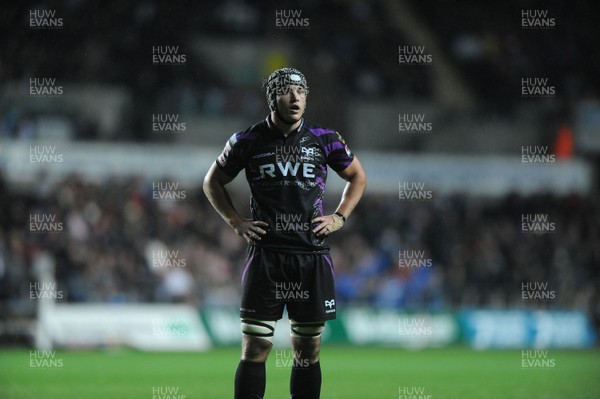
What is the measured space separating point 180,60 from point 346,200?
770 inches

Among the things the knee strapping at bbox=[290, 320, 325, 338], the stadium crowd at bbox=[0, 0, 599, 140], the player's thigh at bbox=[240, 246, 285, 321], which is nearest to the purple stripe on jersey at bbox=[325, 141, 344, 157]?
the player's thigh at bbox=[240, 246, 285, 321]

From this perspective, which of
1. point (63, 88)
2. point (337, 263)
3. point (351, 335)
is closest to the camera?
point (351, 335)

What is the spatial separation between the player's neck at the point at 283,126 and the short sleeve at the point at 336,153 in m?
0.29

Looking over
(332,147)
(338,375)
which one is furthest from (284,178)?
(338,375)

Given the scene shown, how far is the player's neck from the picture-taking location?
682cm

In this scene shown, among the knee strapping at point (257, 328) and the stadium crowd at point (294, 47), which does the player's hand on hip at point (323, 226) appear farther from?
the stadium crowd at point (294, 47)

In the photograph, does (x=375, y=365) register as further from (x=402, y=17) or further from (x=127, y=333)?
(x=402, y=17)

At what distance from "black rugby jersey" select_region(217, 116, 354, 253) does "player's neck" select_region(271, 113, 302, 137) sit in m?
0.02

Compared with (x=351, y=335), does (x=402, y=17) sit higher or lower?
higher

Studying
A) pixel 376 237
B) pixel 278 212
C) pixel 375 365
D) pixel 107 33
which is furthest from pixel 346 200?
pixel 107 33

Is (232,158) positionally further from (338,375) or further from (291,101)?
(338,375)

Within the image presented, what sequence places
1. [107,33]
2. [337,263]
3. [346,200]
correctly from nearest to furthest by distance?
[346,200], [337,263], [107,33]

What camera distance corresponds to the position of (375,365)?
1520 centimetres

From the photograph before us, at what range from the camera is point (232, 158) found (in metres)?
6.94
